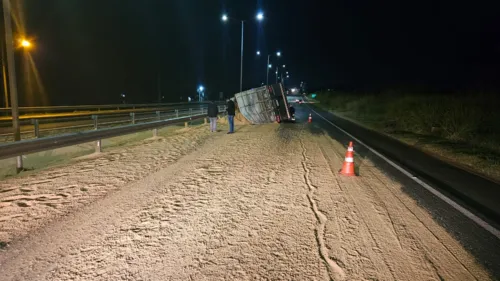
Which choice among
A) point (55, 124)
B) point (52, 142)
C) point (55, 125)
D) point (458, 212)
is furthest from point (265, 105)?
point (458, 212)

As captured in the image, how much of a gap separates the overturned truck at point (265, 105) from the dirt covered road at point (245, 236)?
1463cm

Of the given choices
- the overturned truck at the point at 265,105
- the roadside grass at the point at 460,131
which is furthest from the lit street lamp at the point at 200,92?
the roadside grass at the point at 460,131

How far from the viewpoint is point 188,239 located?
408 centimetres

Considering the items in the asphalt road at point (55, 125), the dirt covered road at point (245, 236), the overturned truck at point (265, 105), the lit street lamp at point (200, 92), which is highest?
the lit street lamp at point (200, 92)

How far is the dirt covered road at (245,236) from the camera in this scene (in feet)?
11.1

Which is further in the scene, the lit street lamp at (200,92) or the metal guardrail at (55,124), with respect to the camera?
the lit street lamp at (200,92)

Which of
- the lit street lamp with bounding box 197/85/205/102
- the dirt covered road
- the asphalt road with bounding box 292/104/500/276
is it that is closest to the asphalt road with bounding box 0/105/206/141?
the dirt covered road

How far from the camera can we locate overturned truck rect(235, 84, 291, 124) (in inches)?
835

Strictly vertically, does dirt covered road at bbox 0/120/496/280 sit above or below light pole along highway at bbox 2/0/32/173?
below

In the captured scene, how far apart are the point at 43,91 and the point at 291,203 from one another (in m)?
47.2

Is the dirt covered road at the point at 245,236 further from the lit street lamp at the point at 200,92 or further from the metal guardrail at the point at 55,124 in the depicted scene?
the lit street lamp at the point at 200,92

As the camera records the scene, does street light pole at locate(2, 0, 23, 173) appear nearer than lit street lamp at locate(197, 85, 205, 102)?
Yes

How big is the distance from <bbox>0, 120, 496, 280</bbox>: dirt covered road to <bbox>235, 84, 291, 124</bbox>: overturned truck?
14635 millimetres

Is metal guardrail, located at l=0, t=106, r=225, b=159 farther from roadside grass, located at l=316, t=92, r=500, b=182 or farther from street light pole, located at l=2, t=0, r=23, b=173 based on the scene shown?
roadside grass, located at l=316, t=92, r=500, b=182
